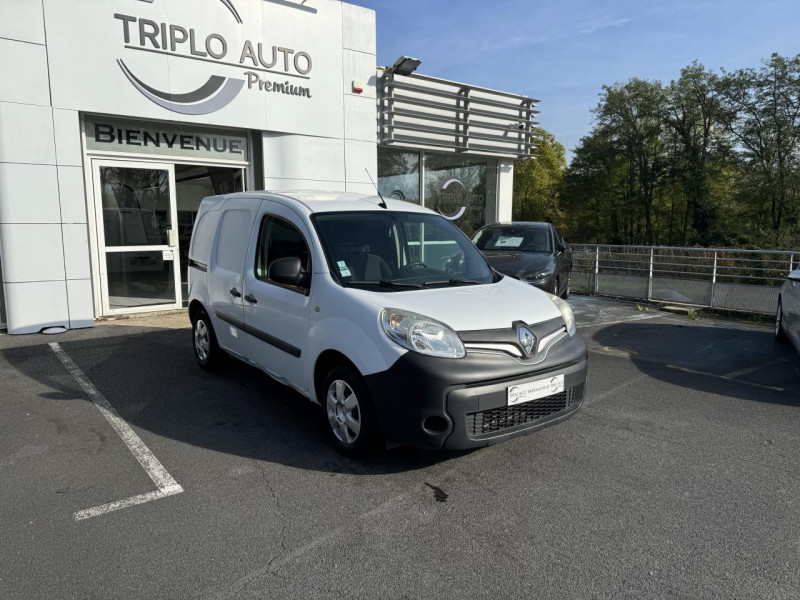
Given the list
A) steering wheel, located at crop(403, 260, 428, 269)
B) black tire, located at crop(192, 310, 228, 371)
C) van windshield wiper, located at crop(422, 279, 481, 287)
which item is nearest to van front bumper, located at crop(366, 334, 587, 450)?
van windshield wiper, located at crop(422, 279, 481, 287)

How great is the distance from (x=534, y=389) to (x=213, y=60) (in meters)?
8.02

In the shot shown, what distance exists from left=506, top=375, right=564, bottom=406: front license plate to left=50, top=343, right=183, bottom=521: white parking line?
2.07 metres

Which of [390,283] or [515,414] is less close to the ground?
[390,283]

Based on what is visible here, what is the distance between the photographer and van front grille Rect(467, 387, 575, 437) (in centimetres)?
330

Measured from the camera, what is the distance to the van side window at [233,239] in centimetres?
493

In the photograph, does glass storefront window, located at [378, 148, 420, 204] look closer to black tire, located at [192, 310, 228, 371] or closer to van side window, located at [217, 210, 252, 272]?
black tire, located at [192, 310, 228, 371]

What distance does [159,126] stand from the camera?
29.5ft

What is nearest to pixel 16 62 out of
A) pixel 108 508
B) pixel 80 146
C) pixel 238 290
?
pixel 80 146

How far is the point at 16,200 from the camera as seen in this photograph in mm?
7578

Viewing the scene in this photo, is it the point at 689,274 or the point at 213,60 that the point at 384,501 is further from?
the point at 689,274

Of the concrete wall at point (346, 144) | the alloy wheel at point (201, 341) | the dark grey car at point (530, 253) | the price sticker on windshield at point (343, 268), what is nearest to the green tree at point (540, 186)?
the concrete wall at point (346, 144)

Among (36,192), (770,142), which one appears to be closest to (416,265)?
(36,192)

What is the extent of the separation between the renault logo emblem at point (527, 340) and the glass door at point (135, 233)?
7448mm

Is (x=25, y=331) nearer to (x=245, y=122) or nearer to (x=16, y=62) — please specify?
(x=16, y=62)
